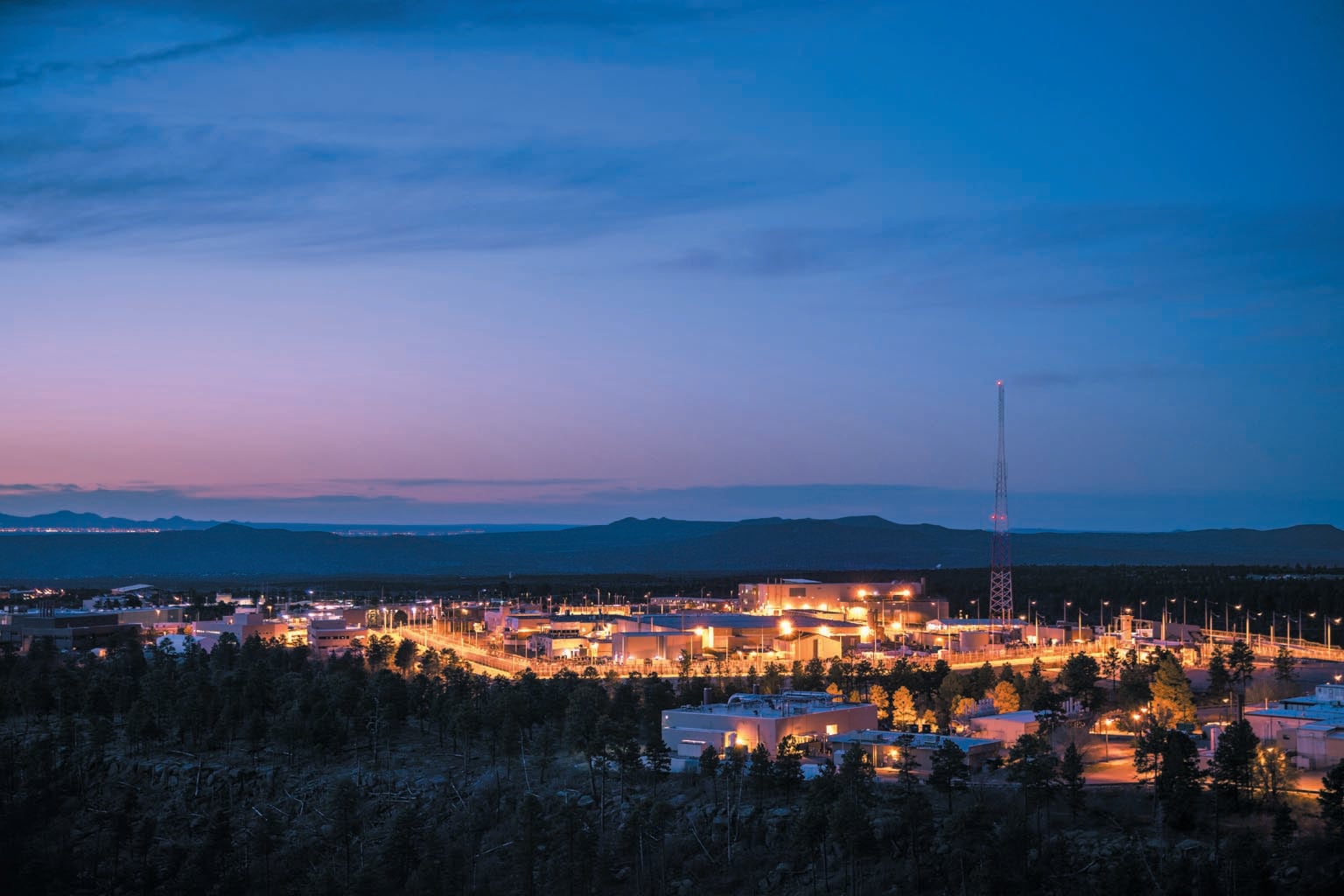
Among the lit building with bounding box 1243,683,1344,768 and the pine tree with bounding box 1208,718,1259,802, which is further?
the lit building with bounding box 1243,683,1344,768

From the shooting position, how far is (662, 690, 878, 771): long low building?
3103 centimetres

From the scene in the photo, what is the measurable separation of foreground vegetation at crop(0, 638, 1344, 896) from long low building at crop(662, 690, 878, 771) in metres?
0.86

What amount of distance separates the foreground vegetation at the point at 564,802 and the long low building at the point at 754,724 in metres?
0.86

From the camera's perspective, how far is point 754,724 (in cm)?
3112

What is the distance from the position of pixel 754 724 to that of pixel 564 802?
465 cm

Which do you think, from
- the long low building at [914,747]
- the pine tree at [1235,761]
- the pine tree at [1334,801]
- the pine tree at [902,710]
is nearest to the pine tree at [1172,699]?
the long low building at [914,747]

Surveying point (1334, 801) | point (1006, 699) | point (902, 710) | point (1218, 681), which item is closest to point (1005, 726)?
point (902, 710)

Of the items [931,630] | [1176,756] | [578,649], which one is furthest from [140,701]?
[931,630]

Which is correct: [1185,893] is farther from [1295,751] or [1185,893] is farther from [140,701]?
[140,701]

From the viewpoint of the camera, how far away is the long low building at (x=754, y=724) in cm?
3103

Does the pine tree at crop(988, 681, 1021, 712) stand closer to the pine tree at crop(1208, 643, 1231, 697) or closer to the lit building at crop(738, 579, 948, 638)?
the pine tree at crop(1208, 643, 1231, 697)

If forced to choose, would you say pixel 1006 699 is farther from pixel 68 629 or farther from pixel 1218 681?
pixel 68 629

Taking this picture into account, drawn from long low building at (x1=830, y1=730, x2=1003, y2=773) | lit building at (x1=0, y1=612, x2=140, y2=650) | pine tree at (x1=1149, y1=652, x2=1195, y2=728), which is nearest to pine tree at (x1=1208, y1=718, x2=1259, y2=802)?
long low building at (x1=830, y1=730, x2=1003, y2=773)

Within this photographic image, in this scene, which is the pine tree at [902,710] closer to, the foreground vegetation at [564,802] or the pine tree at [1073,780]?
the foreground vegetation at [564,802]
